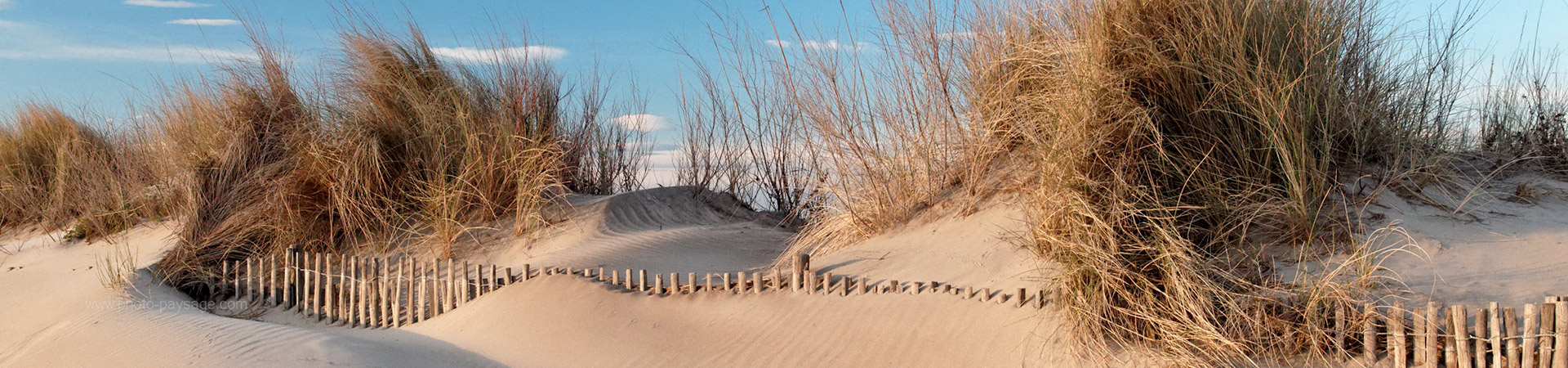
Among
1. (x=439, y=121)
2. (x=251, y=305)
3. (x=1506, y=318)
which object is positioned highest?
(x=439, y=121)

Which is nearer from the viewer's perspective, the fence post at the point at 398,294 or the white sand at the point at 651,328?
the white sand at the point at 651,328

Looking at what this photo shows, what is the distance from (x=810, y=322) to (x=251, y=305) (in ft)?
16.7

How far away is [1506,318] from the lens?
3.37 meters

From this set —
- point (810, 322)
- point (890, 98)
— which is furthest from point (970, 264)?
point (890, 98)

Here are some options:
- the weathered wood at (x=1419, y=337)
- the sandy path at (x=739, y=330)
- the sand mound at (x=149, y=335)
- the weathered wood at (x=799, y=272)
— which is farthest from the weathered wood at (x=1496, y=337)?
the sand mound at (x=149, y=335)

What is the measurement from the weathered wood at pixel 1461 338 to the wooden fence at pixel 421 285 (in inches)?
60.6

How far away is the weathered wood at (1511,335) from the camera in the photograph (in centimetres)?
336

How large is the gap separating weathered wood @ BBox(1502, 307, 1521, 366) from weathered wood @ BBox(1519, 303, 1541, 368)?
0.02 metres

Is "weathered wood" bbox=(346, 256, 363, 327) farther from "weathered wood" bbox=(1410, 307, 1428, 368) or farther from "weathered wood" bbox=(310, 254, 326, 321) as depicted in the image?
"weathered wood" bbox=(1410, 307, 1428, 368)

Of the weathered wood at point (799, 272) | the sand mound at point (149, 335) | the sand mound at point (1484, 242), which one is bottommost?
the sand mound at point (149, 335)

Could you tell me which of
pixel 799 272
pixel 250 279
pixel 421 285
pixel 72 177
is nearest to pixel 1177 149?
pixel 799 272

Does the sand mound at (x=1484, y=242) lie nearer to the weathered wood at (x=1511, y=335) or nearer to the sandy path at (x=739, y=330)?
the weathered wood at (x=1511, y=335)

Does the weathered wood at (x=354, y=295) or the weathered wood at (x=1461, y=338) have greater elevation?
the weathered wood at (x=1461, y=338)

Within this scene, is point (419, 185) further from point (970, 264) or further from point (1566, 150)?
point (1566, 150)
